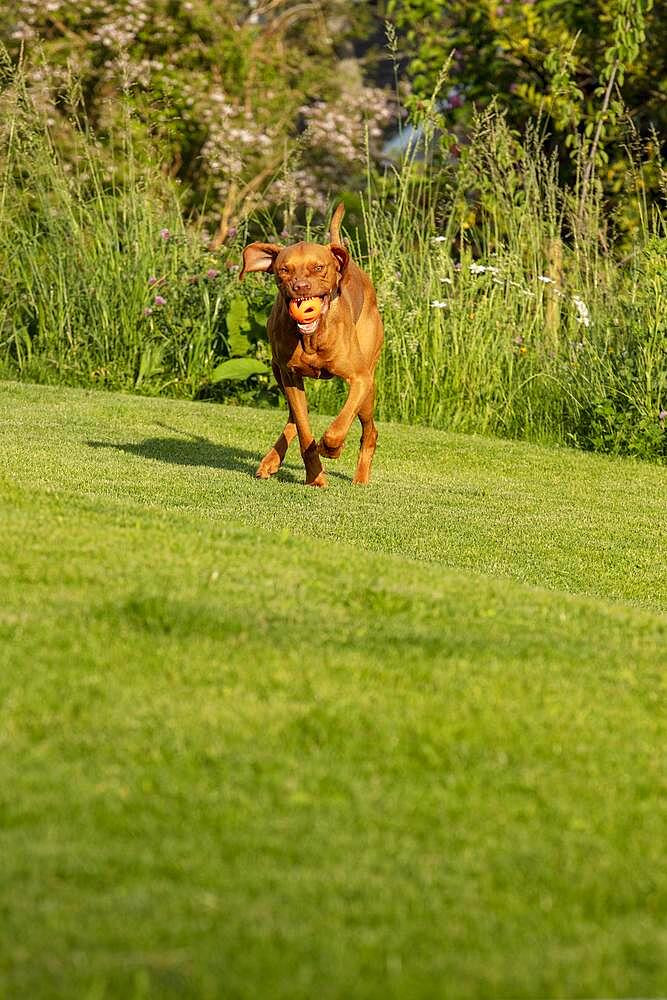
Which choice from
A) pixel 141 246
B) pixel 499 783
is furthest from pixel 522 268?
pixel 499 783

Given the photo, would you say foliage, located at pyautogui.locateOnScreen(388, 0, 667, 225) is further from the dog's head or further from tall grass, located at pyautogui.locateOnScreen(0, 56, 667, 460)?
the dog's head

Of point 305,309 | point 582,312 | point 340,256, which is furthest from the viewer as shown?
point 582,312

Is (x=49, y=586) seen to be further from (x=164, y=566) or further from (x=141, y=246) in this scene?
(x=141, y=246)

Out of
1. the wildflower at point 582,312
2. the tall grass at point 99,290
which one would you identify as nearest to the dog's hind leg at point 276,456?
the tall grass at point 99,290

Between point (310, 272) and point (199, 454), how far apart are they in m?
2.45

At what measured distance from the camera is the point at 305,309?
7.17m

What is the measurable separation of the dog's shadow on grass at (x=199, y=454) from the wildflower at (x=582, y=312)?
3533 mm

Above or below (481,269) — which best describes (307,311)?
above

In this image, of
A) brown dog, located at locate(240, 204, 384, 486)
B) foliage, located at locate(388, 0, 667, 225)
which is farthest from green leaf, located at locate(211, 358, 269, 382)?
foliage, located at locate(388, 0, 667, 225)

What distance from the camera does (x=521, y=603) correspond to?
536 centimetres

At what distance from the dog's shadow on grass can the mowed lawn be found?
7.84 ft

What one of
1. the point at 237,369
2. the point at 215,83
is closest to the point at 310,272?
the point at 237,369

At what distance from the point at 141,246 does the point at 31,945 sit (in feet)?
34.8

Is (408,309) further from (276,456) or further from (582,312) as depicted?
(276,456)
